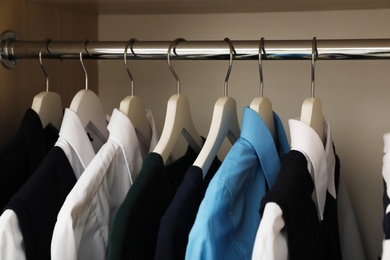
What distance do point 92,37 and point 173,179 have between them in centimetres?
40

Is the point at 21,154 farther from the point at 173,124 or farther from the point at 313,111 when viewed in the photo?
the point at 313,111

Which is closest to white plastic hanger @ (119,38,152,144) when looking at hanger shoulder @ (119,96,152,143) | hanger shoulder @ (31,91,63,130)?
hanger shoulder @ (119,96,152,143)

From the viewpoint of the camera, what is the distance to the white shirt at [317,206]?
63 cm

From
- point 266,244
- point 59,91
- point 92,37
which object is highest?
point 92,37

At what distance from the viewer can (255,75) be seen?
43.6 inches

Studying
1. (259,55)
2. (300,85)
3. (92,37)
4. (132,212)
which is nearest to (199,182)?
(132,212)

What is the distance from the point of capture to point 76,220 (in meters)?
0.72

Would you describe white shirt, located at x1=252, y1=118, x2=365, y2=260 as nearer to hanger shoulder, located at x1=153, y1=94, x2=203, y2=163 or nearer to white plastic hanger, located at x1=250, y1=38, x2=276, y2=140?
white plastic hanger, located at x1=250, y1=38, x2=276, y2=140

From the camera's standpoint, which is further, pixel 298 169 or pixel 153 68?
pixel 153 68

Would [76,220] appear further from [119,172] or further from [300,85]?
[300,85]

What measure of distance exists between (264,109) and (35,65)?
425mm

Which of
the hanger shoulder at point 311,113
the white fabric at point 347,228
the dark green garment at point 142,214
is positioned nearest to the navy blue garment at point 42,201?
the dark green garment at point 142,214

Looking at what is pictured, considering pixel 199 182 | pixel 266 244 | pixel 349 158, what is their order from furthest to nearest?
pixel 349 158 < pixel 199 182 < pixel 266 244

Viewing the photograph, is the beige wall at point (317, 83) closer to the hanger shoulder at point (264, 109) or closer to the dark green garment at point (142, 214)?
the hanger shoulder at point (264, 109)
